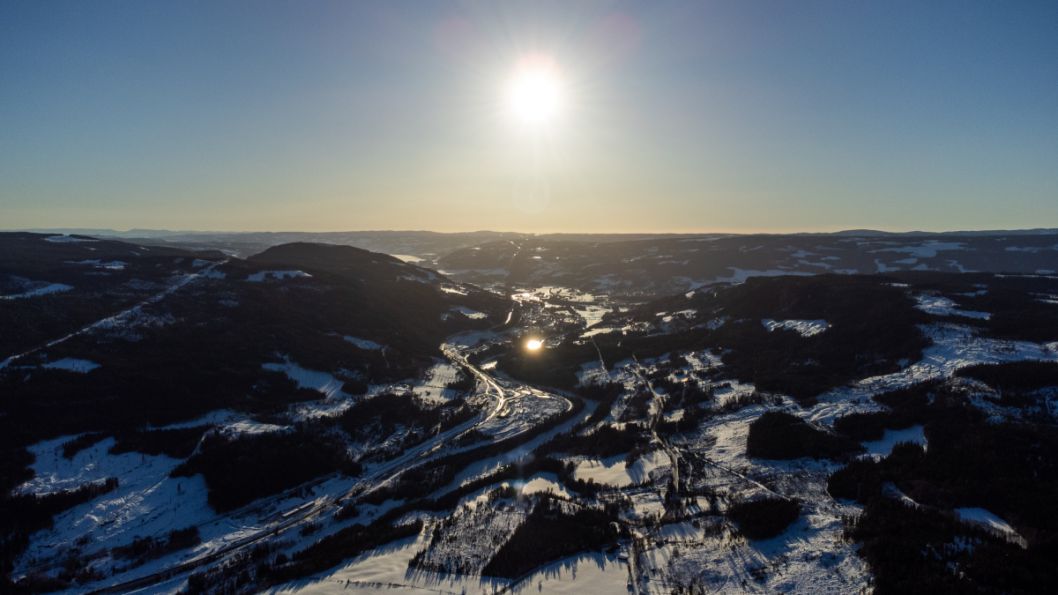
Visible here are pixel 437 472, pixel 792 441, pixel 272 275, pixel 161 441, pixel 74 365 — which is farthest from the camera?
pixel 272 275

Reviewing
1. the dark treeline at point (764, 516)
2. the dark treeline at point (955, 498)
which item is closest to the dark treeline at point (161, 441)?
the dark treeline at point (764, 516)

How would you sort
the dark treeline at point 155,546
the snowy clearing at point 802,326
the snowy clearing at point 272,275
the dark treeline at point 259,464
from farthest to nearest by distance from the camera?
the snowy clearing at point 272,275, the snowy clearing at point 802,326, the dark treeline at point 259,464, the dark treeline at point 155,546

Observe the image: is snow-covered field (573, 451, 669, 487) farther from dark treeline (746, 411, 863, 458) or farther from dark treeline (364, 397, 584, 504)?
dark treeline (364, 397, 584, 504)

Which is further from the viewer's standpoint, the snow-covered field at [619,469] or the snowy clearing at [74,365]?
the snowy clearing at [74,365]

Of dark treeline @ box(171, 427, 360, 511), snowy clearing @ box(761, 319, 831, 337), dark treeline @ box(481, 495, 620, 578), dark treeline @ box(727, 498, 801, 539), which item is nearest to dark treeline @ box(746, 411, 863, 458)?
dark treeline @ box(727, 498, 801, 539)

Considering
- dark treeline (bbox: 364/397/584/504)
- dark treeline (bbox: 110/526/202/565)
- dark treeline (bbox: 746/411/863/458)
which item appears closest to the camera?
dark treeline (bbox: 110/526/202/565)

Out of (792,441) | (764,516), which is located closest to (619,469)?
(792,441)

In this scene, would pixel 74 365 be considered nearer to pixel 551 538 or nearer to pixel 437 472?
pixel 437 472

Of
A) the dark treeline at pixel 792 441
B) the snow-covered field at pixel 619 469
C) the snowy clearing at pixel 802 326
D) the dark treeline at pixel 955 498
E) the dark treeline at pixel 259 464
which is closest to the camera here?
the dark treeline at pixel 955 498

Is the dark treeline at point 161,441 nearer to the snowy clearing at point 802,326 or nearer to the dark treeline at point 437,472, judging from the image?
the dark treeline at point 437,472

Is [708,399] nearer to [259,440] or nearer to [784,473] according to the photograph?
[784,473]

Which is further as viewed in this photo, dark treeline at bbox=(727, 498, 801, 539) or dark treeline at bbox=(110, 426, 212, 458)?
dark treeline at bbox=(110, 426, 212, 458)
